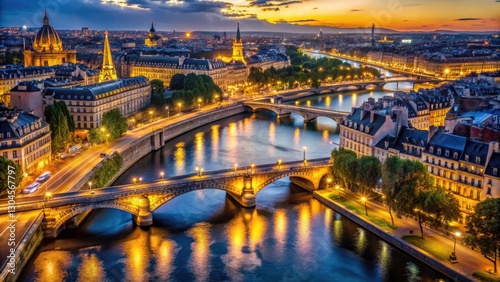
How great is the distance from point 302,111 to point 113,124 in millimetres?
33983

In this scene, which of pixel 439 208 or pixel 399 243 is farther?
pixel 399 243

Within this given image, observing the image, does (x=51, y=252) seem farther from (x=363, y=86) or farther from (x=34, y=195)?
(x=363, y=86)

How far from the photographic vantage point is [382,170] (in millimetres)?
43156

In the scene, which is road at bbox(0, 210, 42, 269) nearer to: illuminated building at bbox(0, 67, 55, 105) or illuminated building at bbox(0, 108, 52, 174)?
illuminated building at bbox(0, 108, 52, 174)

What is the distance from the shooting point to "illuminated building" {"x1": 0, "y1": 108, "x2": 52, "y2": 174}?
47.4 meters

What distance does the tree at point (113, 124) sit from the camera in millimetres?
64125

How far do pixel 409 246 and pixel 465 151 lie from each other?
9647 mm

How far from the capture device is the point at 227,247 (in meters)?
40.1

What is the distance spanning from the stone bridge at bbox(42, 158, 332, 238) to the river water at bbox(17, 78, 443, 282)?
103 cm

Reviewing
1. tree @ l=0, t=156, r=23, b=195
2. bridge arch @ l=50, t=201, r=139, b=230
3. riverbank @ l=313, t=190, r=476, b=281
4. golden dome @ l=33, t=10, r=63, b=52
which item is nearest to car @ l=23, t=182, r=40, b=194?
tree @ l=0, t=156, r=23, b=195

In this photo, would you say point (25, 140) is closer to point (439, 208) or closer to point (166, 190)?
point (166, 190)

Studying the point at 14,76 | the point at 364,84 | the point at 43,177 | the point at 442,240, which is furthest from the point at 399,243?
the point at 364,84

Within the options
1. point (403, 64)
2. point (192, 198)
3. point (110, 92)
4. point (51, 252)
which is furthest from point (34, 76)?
point (403, 64)

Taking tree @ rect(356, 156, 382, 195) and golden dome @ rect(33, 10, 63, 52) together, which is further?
golden dome @ rect(33, 10, 63, 52)
